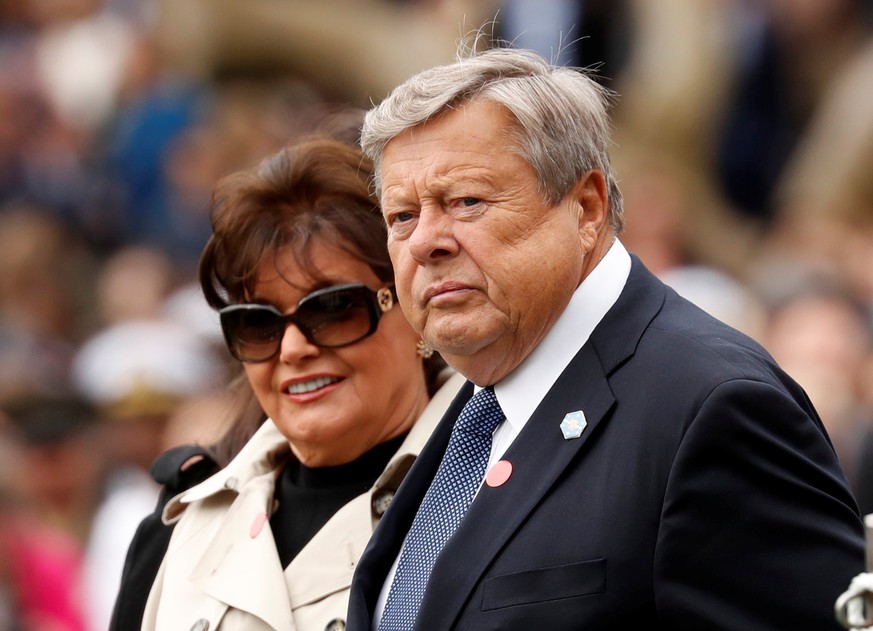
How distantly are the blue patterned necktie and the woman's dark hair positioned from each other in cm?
72

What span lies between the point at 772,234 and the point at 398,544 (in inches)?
236

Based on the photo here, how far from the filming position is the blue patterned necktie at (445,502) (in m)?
3.01

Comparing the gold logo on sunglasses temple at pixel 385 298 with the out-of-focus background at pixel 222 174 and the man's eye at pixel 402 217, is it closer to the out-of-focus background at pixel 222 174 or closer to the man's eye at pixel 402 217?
the man's eye at pixel 402 217

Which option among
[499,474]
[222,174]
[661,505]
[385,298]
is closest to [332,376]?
[385,298]

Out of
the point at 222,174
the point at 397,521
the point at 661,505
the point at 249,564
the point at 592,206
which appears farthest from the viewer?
the point at 222,174

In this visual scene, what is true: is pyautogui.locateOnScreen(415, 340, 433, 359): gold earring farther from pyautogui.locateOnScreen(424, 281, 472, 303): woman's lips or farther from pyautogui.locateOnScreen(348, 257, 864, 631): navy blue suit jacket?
pyautogui.locateOnScreen(348, 257, 864, 631): navy blue suit jacket

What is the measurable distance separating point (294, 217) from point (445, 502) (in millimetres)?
982

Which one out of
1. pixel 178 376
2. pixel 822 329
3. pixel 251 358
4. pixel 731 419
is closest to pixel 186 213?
pixel 178 376

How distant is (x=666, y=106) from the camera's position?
9.73 metres

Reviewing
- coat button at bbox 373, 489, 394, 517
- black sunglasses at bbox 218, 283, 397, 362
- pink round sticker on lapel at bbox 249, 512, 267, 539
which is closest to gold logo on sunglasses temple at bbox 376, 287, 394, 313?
black sunglasses at bbox 218, 283, 397, 362

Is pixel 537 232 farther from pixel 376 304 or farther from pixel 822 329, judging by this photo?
pixel 822 329

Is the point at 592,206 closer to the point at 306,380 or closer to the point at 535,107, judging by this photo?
the point at 535,107

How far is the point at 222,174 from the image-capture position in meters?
9.67

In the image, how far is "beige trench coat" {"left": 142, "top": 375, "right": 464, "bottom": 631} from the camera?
11.7ft
